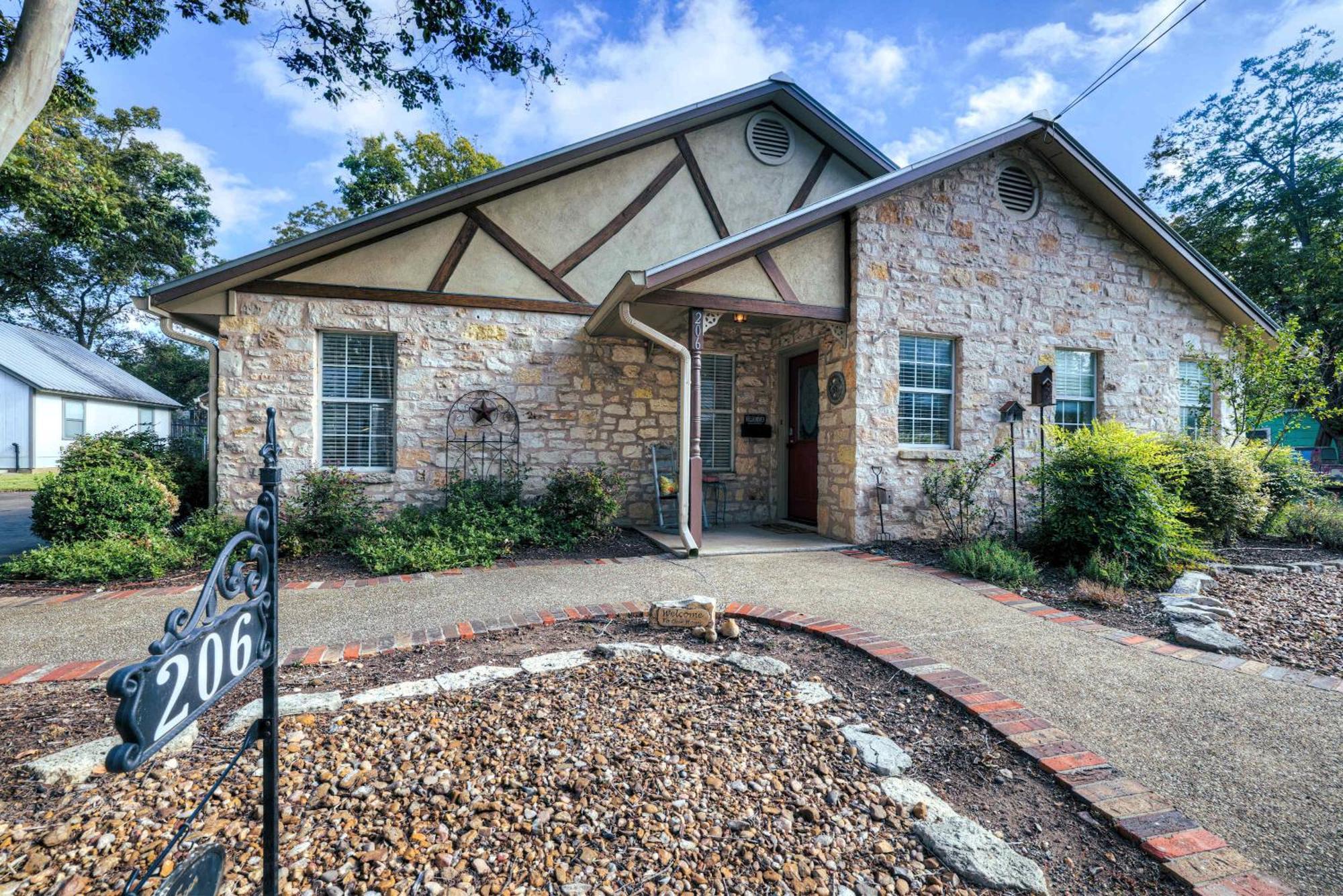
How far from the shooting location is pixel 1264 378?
23.2 feet

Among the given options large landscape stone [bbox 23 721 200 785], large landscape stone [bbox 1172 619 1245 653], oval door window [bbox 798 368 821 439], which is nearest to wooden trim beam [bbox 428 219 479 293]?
oval door window [bbox 798 368 821 439]

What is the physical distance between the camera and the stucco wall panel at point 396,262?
6418 mm

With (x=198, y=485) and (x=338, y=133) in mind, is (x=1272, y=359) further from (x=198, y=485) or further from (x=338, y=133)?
(x=338, y=133)

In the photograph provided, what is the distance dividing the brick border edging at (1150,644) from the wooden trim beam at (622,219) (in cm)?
532

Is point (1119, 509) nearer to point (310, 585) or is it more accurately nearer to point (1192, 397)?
point (1192, 397)

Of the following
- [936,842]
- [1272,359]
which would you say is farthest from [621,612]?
[1272,359]

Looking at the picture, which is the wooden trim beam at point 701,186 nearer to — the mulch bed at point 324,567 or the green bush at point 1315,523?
the mulch bed at point 324,567

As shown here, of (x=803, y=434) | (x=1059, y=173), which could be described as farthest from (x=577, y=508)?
(x=1059, y=173)

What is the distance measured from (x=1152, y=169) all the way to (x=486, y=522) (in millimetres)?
20729

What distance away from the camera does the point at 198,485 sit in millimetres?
6871

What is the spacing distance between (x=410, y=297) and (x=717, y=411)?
402 cm

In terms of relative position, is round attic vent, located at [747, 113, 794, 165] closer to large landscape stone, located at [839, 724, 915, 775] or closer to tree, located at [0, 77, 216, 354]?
large landscape stone, located at [839, 724, 915, 775]

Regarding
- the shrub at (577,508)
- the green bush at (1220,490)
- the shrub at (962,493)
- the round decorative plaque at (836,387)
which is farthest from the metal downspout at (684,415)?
the green bush at (1220,490)

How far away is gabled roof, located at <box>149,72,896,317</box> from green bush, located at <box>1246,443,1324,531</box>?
591cm
